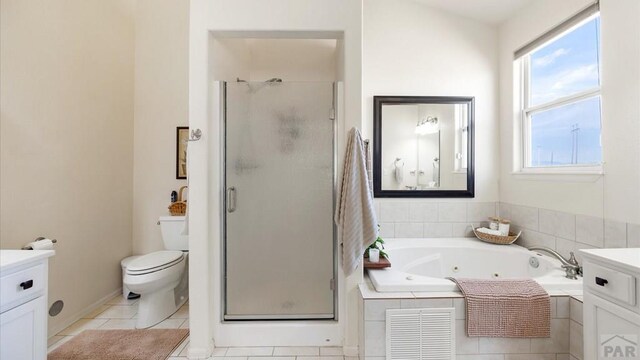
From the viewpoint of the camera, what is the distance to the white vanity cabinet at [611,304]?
42.4 inches

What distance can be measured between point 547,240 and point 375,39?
7.33 ft

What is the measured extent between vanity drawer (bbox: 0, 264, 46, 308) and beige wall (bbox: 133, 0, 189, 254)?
63.8 inches

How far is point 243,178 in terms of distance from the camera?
6.39 ft

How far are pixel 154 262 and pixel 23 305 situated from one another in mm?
969

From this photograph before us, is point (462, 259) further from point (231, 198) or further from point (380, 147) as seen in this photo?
point (231, 198)

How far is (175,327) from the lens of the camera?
218cm

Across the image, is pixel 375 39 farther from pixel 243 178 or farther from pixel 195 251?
pixel 195 251

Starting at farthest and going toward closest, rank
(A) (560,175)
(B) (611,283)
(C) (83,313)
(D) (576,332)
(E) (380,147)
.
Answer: (E) (380,147) → (C) (83,313) → (A) (560,175) → (D) (576,332) → (B) (611,283)

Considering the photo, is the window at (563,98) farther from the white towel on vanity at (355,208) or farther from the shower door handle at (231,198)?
the shower door handle at (231,198)

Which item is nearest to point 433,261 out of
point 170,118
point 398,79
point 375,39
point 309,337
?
point 309,337

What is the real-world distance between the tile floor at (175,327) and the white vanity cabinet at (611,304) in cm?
125

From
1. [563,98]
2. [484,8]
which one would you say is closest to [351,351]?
[563,98]

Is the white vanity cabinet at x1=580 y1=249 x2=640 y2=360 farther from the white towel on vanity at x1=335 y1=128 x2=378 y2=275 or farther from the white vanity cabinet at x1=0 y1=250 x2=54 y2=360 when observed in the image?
the white vanity cabinet at x1=0 y1=250 x2=54 y2=360

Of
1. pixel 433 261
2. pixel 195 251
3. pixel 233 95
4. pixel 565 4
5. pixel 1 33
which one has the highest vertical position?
pixel 565 4
